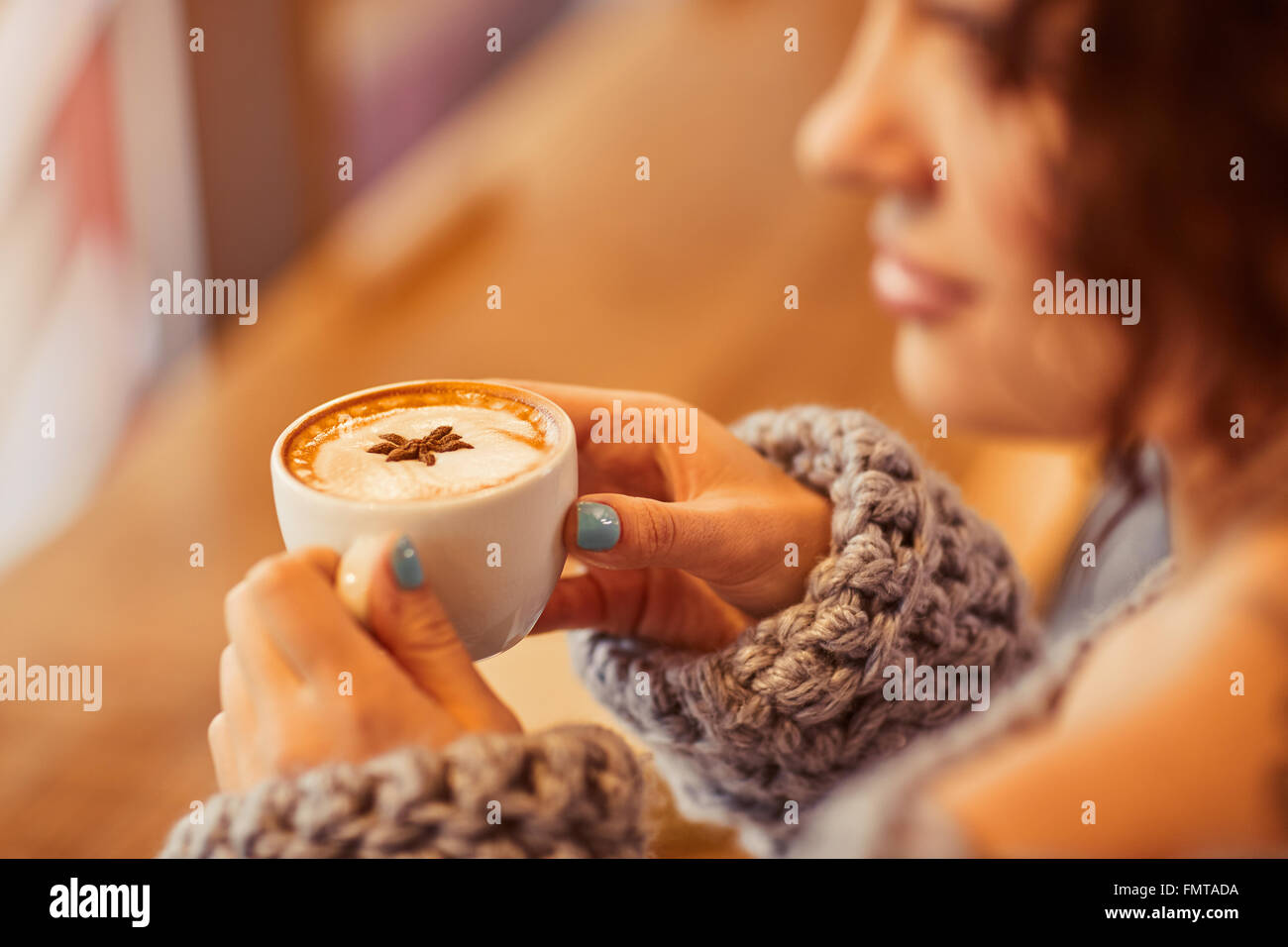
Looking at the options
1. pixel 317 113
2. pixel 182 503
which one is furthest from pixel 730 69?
pixel 182 503

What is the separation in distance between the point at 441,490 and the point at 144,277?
1353 millimetres

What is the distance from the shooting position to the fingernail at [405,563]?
465 mm

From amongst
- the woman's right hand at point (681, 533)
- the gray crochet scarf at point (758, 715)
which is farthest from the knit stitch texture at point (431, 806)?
the woman's right hand at point (681, 533)

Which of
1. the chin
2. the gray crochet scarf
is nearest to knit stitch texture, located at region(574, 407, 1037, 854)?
the gray crochet scarf

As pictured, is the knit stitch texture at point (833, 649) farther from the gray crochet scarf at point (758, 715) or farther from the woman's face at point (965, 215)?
the woman's face at point (965, 215)

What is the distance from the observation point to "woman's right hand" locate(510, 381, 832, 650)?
1.77ft

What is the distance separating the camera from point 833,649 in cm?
57

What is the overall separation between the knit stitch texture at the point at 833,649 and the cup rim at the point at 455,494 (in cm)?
14

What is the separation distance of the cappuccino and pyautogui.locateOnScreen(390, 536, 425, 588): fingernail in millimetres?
23

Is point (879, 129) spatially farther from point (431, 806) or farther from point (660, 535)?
point (431, 806)
